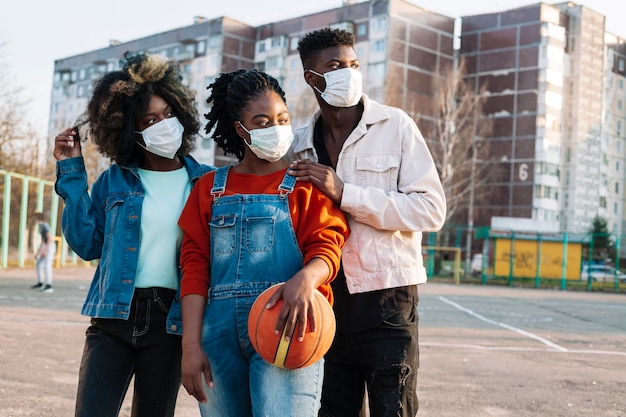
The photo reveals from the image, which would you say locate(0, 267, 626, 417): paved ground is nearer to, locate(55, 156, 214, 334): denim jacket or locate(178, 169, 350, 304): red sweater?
locate(55, 156, 214, 334): denim jacket

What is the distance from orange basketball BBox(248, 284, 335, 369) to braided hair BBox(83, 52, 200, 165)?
1325mm

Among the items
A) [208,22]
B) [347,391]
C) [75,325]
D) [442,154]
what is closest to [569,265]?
[442,154]

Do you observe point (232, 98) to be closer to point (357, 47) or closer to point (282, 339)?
point (282, 339)

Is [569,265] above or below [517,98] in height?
below

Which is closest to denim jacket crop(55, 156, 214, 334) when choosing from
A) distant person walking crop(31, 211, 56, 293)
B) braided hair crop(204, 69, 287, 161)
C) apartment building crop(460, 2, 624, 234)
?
braided hair crop(204, 69, 287, 161)

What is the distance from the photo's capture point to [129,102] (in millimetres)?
3719

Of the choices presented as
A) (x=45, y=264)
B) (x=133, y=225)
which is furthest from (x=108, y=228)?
(x=45, y=264)

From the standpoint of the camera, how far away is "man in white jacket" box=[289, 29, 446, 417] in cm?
337

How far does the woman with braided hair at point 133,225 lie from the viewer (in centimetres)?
337

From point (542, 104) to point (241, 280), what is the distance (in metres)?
61.6

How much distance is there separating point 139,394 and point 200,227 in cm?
87

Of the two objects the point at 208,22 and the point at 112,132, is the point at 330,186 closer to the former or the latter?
the point at 112,132

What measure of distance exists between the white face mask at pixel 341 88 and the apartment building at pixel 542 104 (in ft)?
189

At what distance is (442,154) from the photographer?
5566 centimetres
